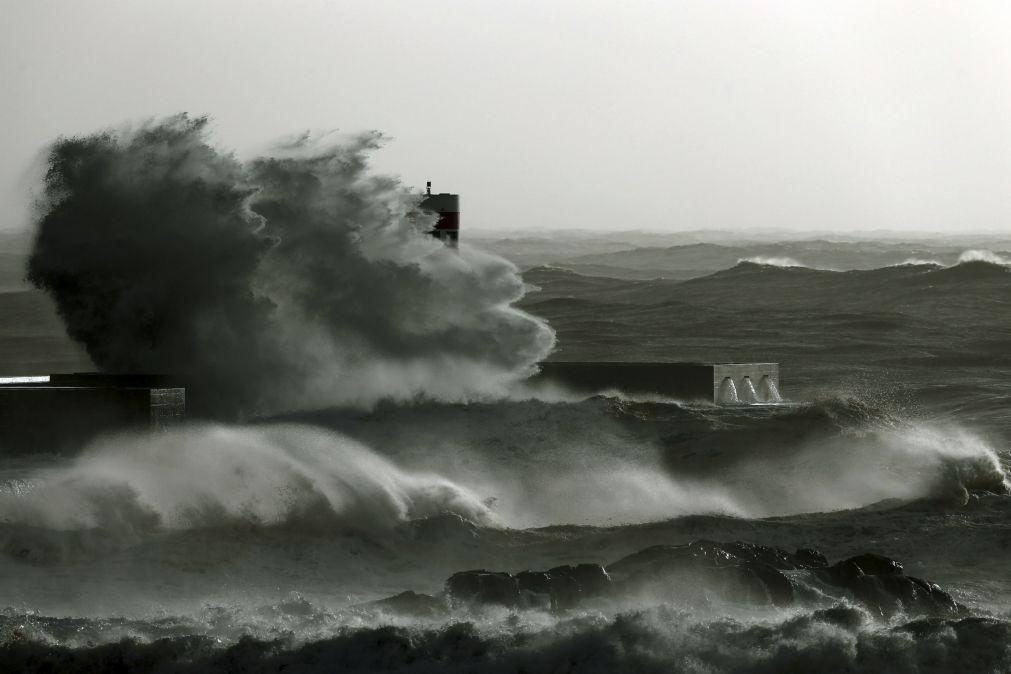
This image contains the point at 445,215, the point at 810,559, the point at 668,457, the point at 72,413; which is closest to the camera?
the point at 810,559

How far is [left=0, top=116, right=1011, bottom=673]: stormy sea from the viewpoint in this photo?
11891 mm

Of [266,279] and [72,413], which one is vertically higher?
[266,279]

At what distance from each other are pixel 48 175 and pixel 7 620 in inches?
341

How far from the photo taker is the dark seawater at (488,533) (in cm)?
1173

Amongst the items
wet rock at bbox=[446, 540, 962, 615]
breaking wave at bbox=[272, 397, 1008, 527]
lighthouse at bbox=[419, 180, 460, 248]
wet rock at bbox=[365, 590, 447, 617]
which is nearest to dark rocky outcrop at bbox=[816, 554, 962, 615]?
wet rock at bbox=[446, 540, 962, 615]

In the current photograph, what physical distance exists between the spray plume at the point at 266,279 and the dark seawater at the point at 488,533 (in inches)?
37.2

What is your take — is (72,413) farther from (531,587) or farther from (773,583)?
(773,583)

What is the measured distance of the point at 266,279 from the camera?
20688mm

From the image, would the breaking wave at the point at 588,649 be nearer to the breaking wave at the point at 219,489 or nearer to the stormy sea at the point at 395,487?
the stormy sea at the point at 395,487

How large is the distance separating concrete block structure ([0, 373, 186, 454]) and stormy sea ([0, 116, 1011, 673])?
149 mm

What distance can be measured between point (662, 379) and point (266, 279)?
5043mm

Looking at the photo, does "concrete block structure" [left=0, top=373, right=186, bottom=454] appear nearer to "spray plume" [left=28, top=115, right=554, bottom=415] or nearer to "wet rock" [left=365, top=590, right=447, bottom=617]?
"spray plume" [left=28, top=115, right=554, bottom=415]

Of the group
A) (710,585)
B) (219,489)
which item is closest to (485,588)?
(710,585)

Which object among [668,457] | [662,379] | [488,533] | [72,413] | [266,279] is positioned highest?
[266,279]
